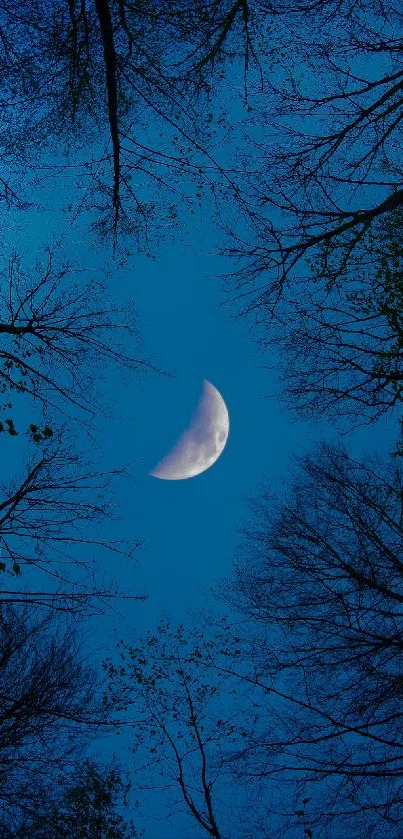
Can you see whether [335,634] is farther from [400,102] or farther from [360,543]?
[400,102]

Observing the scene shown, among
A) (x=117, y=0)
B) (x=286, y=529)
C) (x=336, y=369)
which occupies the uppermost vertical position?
(x=117, y=0)

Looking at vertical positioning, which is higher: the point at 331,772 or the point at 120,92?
the point at 120,92

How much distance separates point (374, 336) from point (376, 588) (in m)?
3.51

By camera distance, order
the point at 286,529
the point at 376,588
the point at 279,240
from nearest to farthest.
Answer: the point at 279,240 < the point at 376,588 < the point at 286,529

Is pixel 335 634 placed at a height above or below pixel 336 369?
below

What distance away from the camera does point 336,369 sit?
261 inches

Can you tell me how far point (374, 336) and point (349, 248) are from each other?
1.18 m

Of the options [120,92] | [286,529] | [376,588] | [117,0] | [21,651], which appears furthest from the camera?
[21,651]

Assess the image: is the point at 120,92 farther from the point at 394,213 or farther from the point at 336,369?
the point at 336,369

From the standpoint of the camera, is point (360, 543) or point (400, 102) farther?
point (360, 543)

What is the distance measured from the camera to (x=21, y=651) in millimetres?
9039

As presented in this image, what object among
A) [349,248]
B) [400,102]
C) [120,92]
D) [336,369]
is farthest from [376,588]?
[120,92]

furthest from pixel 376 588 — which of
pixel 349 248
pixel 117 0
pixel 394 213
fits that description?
pixel 117 0

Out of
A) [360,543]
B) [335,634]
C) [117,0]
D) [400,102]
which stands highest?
[117,0]
